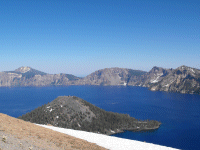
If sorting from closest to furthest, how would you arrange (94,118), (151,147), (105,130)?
(151,147) → (105,130) → (94,118)

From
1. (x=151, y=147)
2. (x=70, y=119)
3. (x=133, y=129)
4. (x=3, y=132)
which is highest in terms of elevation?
(x=3, y=132)

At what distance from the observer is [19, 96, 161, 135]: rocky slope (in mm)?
129625

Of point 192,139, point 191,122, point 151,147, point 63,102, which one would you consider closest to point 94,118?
point 63,102

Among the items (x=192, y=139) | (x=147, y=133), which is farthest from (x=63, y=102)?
(x=192, y=139)

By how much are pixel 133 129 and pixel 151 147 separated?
371ft

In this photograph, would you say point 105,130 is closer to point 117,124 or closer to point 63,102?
point 117,124

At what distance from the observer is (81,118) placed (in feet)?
448

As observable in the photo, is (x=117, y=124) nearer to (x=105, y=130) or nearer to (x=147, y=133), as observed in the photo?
(x=105, y=130)

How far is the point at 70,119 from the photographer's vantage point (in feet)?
434

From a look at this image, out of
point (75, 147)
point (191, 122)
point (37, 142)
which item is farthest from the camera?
point (191, 122)

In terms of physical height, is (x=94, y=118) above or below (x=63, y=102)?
below

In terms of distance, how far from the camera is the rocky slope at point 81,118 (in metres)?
130

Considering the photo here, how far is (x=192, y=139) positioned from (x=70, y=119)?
98.1 metres

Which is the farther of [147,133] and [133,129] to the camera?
[133,129]
